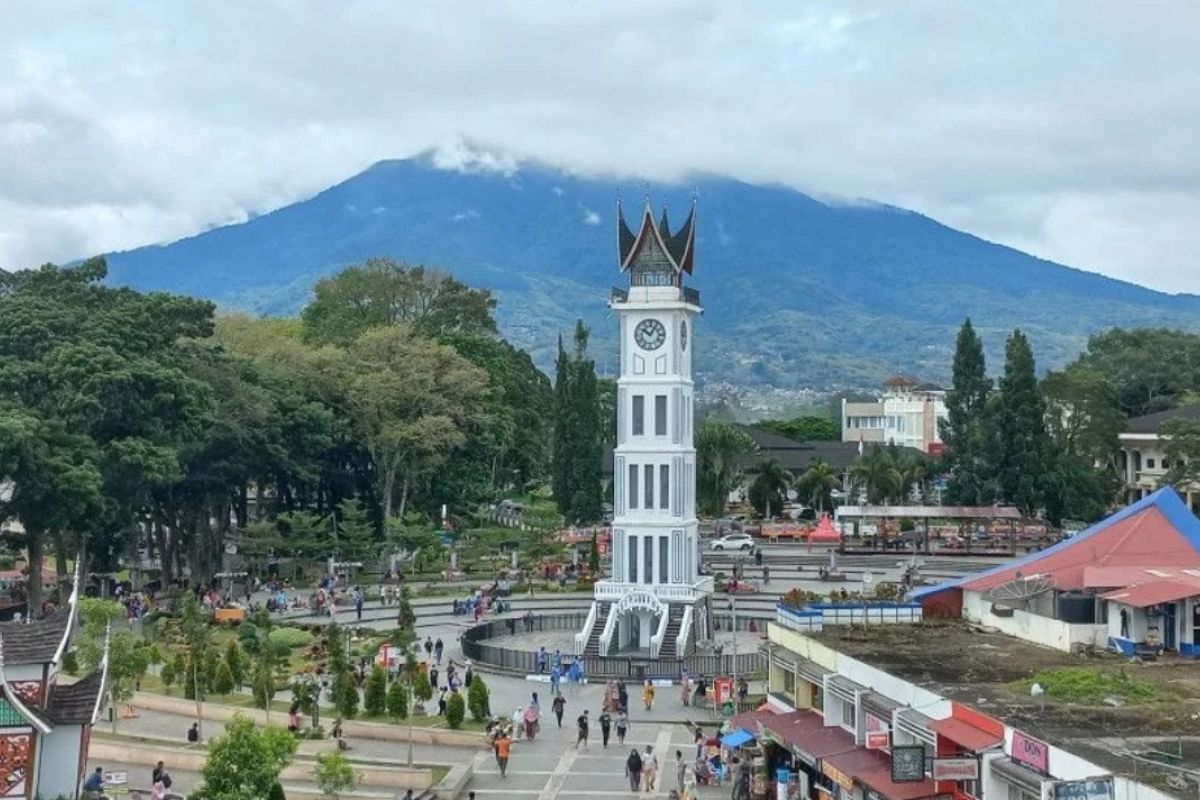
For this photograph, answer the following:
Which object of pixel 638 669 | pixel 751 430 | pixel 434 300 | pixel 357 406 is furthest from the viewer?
pixel 751 430

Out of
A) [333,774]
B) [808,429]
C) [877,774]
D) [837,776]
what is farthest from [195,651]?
[808,429]

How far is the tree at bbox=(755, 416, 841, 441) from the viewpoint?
140688 mm

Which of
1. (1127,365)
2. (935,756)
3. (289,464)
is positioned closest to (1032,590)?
(935,756)

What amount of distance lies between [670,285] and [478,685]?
58.7 feet

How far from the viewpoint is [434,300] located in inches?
3588

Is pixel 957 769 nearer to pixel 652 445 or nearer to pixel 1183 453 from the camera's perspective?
pixel 652 445

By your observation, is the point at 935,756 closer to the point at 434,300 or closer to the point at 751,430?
the point at 434,300

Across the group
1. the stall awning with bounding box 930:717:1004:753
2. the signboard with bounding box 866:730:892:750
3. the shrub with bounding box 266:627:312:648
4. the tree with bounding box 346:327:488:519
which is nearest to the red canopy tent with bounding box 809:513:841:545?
the tree with bounding box 346:327:488:519

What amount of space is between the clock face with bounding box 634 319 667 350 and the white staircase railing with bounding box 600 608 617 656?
Result: 29.3 ft

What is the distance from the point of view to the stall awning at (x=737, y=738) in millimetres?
32531

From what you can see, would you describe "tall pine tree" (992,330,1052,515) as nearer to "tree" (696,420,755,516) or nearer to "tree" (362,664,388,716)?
"tree" (696,420,755,516)

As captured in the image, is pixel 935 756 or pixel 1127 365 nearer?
pixel 935 756

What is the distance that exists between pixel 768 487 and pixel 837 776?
64129 millimetres

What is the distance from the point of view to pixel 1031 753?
21.3 meters
